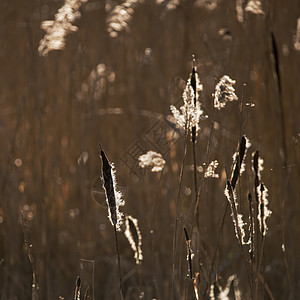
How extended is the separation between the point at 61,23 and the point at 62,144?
760 mm

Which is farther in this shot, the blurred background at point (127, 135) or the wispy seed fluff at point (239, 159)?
the blurred background at point (127, 135)

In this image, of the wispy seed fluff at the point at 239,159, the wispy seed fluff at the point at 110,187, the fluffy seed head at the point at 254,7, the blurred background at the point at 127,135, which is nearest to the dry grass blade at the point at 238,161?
the wispy seed fluff at the point at 239,159

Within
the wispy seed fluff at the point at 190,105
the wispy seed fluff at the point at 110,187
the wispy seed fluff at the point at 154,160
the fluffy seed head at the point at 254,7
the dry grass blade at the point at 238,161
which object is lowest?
the wispy seed fluff at the point at 110,187

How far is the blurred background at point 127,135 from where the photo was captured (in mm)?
1496

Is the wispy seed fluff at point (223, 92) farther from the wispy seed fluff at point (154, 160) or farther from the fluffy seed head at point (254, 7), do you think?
Answer: the fluffy seed head at point (254, 7)

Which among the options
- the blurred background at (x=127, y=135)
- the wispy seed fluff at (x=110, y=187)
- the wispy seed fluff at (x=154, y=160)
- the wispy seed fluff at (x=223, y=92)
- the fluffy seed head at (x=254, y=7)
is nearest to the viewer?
the wispy seed fluff at (x=110, y=187)

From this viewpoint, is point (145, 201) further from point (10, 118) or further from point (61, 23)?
point (10, 118)

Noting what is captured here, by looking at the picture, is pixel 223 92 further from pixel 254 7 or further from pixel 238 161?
pixel 254 7

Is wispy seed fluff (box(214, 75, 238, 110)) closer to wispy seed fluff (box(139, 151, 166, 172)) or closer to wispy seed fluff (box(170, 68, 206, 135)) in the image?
wispy seed fluff (box(170, 68, 206, 135))

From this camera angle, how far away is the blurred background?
4.91ft

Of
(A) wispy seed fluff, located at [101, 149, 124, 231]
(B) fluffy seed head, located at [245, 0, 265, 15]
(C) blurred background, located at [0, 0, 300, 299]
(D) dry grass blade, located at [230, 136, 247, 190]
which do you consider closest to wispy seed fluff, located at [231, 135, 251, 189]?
(D) dry grass blade, located at [230, 136, 247, 190]

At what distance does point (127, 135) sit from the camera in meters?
2.16

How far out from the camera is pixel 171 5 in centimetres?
153

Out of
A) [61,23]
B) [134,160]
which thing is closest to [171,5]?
[61,23]
